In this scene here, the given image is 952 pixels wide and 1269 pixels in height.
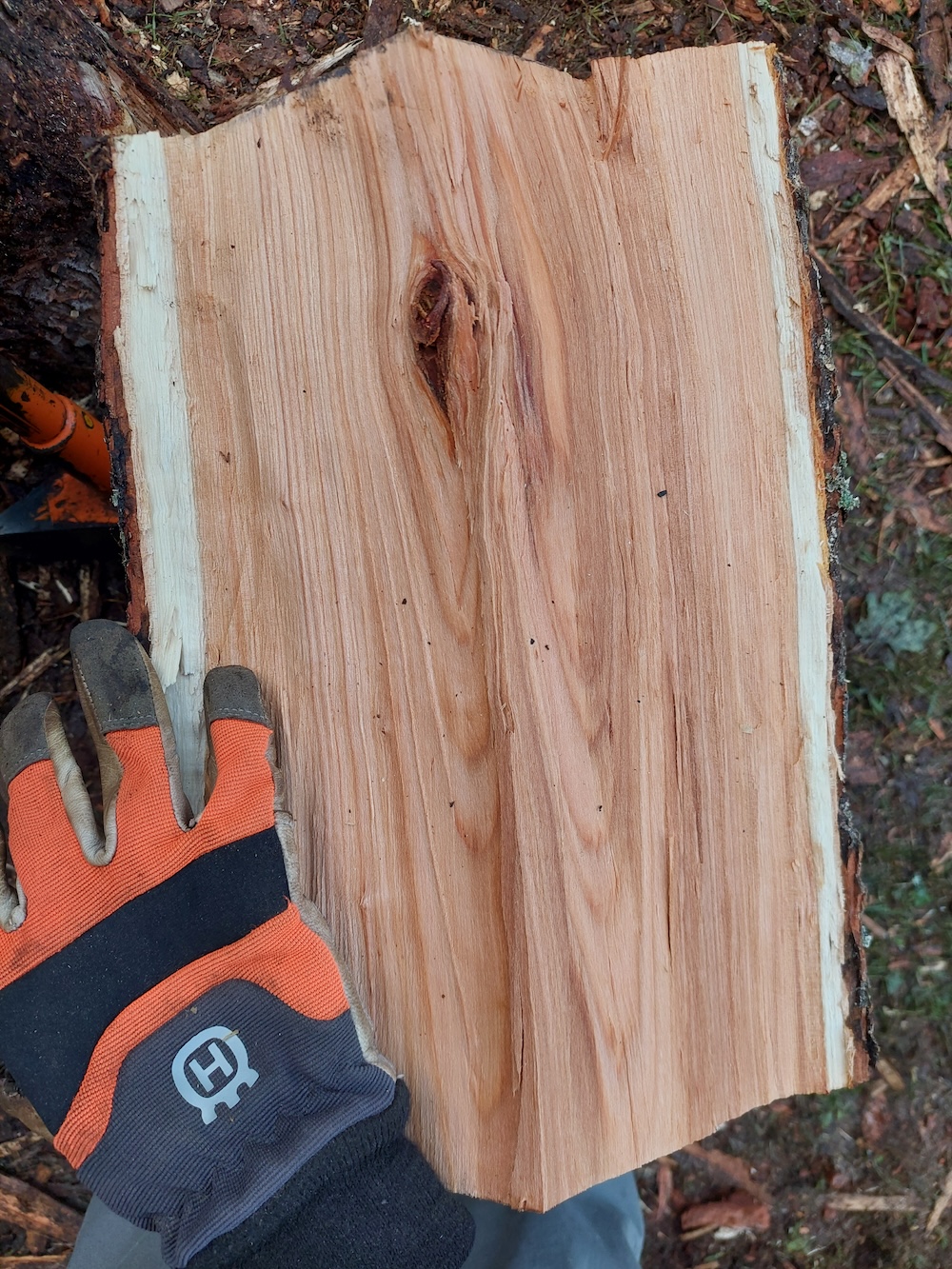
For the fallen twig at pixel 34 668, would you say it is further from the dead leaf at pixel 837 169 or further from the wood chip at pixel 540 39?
the dead leaf at pixel 837 169

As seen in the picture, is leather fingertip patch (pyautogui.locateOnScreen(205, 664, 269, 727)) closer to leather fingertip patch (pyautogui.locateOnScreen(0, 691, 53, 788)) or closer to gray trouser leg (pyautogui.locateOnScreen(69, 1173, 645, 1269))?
leather fingertip patch (pyautogui.locateOnScreen(0, 691, 53, 788))

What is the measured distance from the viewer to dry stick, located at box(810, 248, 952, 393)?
2.11 m

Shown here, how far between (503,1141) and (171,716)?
79cm

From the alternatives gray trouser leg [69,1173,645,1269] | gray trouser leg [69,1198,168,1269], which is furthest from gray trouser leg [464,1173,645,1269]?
gray trouser leg [69,1198,168,1269]

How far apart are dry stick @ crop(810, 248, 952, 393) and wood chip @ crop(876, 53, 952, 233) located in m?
0.31

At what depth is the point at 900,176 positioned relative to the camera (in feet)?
6.90

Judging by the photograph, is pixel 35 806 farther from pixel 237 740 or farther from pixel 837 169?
pixel 837 169

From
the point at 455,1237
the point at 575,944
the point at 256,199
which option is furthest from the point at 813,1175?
the point at 256,199

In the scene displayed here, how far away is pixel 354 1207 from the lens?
1.16 metres

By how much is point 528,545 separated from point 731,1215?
1.99 meters

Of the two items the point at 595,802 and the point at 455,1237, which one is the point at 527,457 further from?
the point at 455,1237

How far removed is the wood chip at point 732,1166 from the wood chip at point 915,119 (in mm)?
2516

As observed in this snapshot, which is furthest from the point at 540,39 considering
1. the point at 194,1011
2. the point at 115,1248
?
the point at 115,1248

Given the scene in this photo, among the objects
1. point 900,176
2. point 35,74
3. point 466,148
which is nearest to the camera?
point 466,148
